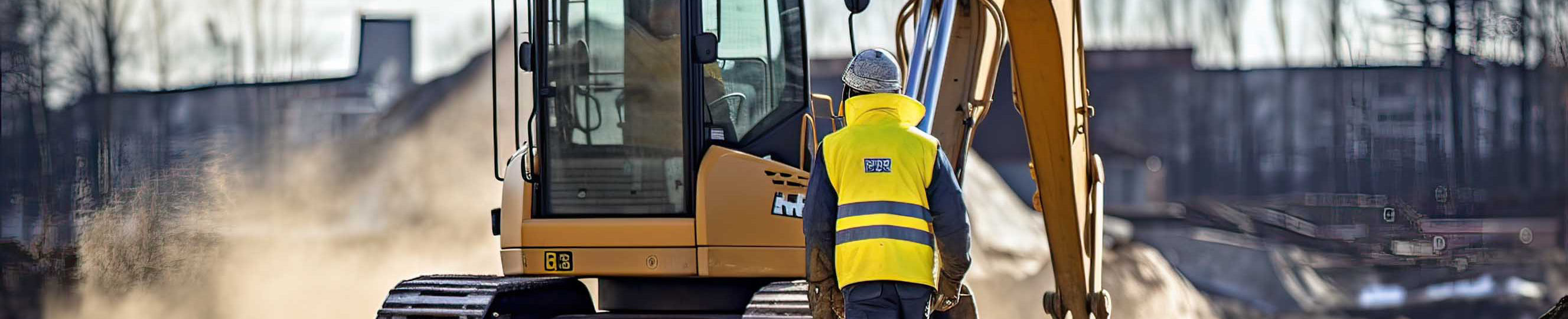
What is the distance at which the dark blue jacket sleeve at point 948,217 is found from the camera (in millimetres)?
4453

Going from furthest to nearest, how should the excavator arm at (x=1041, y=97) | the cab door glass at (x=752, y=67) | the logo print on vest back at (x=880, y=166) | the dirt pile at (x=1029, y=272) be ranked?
the dirt pile at (x=1029, y=272), the cab door glass at (x=752, y=67), the excavator arm at (x=1041, y=97), the logo print on vest back at (x=880, y=166)

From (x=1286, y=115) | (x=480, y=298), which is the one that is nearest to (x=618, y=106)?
(x=480, y=298)

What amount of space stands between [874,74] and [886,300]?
69 cm

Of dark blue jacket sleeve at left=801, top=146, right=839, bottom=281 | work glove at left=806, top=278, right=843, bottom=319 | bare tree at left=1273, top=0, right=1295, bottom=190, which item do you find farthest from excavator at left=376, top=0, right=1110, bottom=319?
bare tree at left=1273, top=0, right=1295, bottom=190

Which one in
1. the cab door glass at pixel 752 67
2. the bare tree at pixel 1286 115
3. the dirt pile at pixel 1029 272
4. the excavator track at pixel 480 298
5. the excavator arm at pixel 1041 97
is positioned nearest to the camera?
the excavator arm at pixel 1041 97

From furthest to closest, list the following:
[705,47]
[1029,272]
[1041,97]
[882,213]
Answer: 1. [1029,272]
2. [705,47]
3. [1041,97]
4. [882,213]

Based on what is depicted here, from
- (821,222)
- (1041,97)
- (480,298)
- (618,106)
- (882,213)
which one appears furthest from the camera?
(618,106)

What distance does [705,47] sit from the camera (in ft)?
22.0

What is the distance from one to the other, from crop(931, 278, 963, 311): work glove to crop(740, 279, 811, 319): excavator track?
4.96 feet

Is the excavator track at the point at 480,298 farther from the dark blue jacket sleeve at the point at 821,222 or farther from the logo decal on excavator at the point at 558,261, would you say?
the dark blue jacket sleeve at the point at 821,222

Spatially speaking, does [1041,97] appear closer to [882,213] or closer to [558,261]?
[882,213]

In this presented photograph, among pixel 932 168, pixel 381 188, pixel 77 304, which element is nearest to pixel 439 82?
pixel 381 188

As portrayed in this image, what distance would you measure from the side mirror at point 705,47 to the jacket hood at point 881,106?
216 cm

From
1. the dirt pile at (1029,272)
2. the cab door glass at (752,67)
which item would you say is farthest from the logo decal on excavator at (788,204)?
the dirt pile at (1029,272)
